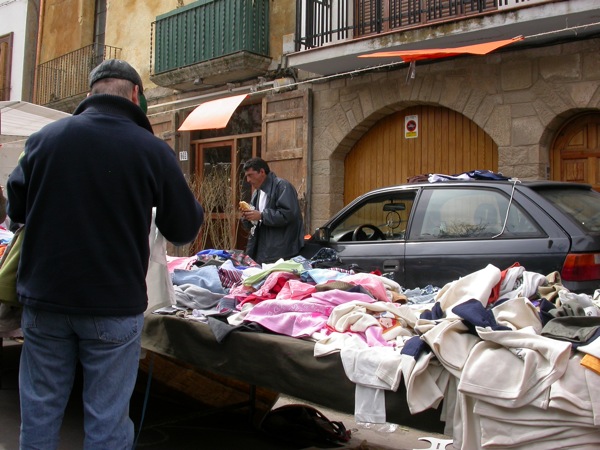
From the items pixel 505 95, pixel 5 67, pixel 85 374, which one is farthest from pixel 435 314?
pixel 5 67

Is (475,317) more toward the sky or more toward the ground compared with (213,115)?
more toward the ground

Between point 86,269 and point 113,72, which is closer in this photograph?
point 86,269

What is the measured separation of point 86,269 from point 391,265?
138 inches

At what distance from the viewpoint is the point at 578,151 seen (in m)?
8.55

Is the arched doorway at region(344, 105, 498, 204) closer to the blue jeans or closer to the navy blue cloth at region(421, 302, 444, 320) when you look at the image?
the navy blue cloth at region(421, 302, 444, 320)

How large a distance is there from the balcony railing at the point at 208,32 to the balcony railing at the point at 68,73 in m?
2.58

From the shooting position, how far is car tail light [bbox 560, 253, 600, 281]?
4.46 m

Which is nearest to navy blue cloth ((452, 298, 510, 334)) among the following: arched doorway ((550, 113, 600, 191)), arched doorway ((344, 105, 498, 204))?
arched doorway ((550, 113, 600, 191))

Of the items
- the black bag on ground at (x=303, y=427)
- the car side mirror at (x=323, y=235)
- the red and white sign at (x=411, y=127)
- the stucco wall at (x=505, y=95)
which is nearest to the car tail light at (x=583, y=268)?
the black bag on ground at (x=303, y=427)

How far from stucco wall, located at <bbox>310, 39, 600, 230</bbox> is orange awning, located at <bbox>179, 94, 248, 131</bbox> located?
184 cm

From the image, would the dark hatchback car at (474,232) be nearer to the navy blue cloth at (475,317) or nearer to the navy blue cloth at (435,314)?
the navy blue cloth at (435,314)

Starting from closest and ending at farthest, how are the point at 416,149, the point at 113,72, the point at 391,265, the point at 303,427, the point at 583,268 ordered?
the point at 113,72 < the point at 303,427 < the point at 583,268 < the point at 391,265 < the point at 416,149

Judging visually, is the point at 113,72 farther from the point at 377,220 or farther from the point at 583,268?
the point at 377,220

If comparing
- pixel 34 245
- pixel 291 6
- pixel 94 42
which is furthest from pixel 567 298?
pixel 94 42
